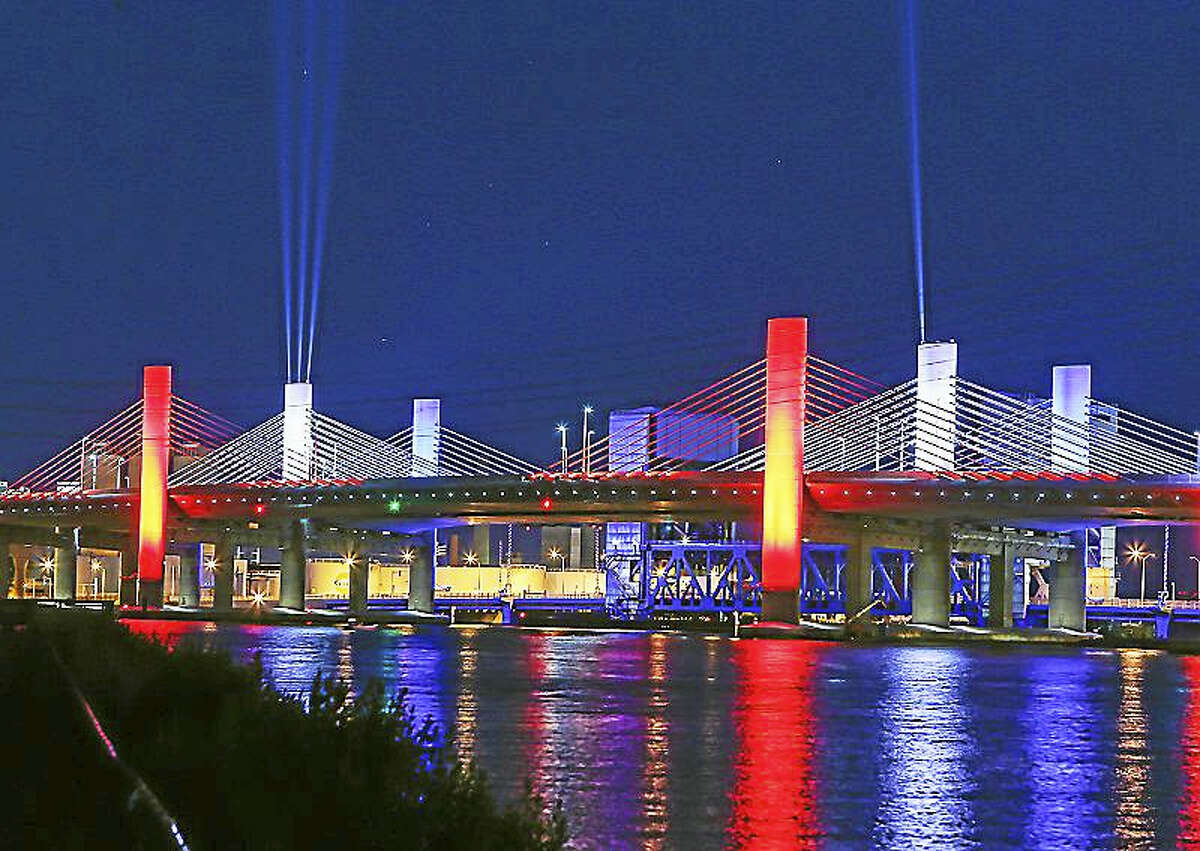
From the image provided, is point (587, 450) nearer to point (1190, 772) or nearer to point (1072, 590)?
point (1072, 590)

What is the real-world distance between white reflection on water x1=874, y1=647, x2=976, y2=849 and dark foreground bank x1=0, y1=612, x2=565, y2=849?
3254mm

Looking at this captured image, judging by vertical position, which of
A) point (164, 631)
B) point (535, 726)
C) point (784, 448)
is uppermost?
point (784, 448)

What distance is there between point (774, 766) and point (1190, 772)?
4.40m

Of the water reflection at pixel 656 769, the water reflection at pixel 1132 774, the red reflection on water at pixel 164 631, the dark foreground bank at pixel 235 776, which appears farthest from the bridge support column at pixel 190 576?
the dark foreground bank at pixel 235 776

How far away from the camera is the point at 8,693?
54.9ft

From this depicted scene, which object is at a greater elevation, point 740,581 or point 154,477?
point 154,477

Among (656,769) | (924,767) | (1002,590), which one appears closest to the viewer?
(656,769)

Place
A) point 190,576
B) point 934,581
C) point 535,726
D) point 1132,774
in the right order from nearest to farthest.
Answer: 1. point 1132,774
2. point 535,726
3. point 934,581
4. point 190,576

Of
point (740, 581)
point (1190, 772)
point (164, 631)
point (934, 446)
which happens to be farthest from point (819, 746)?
point (740, 581)

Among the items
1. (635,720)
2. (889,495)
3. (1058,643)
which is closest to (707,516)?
(889,495)

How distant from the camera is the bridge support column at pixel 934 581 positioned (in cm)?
10312

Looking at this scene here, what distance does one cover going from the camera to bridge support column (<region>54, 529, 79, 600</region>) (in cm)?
14650

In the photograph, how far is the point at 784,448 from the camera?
3327 inches

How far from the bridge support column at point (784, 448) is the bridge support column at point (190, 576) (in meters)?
57.3
